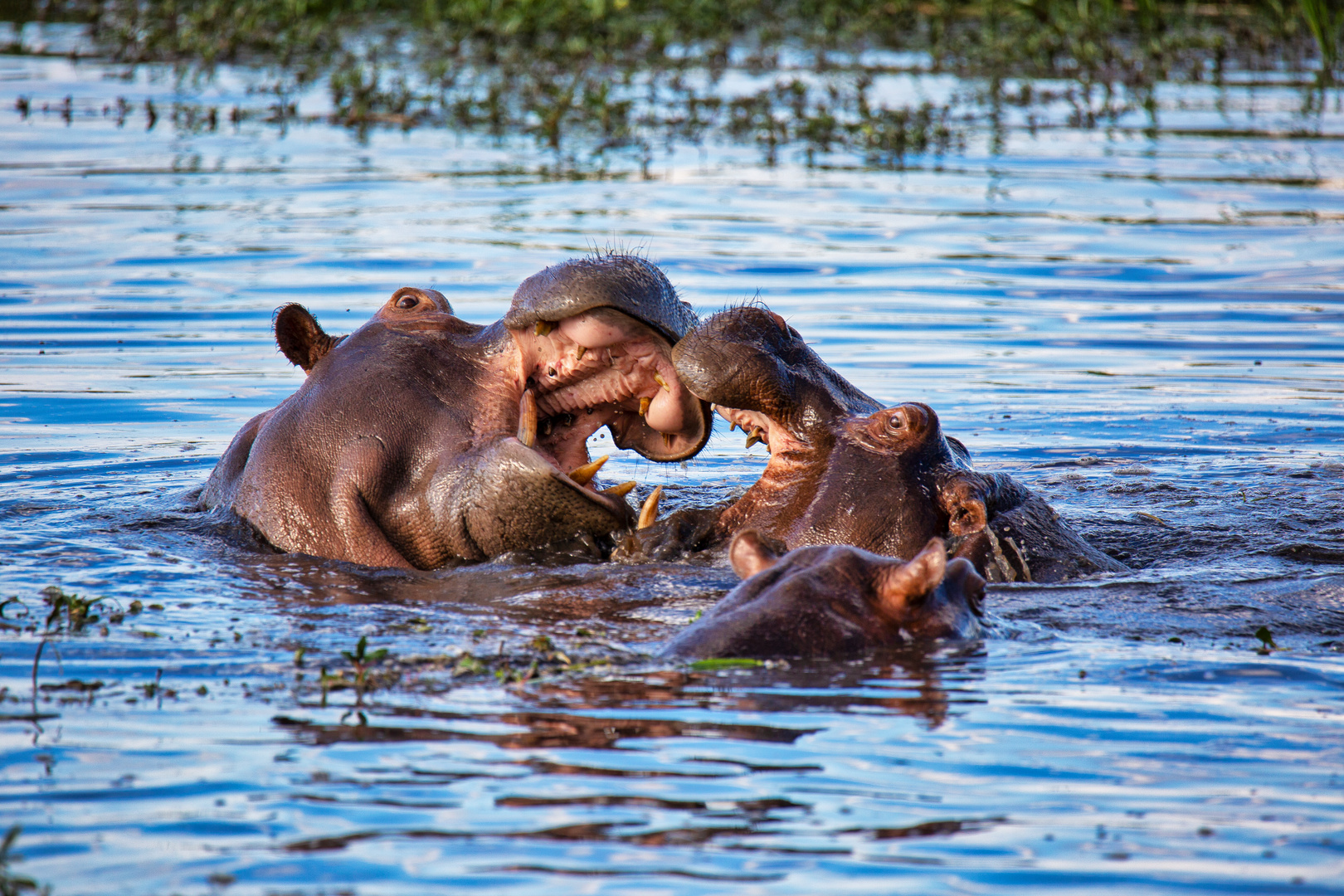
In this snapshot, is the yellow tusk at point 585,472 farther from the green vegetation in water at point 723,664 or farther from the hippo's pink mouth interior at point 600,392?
the green vegetation in water at point 723,664

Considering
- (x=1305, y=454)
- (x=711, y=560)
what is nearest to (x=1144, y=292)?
(x=1305, y=454)

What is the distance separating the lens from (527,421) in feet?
17.4

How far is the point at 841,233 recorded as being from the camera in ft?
44.9

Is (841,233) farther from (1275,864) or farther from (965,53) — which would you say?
(1275,864)

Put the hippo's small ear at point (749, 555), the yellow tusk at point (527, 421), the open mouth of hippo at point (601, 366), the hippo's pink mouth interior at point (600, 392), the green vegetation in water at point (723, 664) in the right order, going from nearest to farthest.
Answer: the green vegetation in water at point (723, 664) < the hippo's small ear at point (749, 555) < the open mouth of hippo at point (601, 366) < the hippo's pink mouth interior at point (600, 392) < the yellow tusk at point (527, 421)

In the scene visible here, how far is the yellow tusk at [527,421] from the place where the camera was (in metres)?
5.28

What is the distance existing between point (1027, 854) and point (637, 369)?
2.36 meters

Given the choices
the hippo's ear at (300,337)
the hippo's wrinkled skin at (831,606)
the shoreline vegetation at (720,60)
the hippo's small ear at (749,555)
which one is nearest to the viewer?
the hippo's wrinkled skin at (831,606)

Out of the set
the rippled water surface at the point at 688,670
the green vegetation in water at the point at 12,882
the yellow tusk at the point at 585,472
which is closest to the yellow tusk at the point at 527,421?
the yellow tusk at the point at 585,472

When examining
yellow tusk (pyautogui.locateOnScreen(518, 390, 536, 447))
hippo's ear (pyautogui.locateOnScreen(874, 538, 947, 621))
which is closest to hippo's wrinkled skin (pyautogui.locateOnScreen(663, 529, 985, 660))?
hippo's ear (pyautogui.locateOnScreen(874, 538, 947, 621))

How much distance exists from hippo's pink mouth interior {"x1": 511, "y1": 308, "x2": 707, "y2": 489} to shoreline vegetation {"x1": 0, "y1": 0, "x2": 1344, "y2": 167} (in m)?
10.3

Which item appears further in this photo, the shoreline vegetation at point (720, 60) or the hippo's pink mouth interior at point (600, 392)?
the shoreline vegetation at point (720, 60)

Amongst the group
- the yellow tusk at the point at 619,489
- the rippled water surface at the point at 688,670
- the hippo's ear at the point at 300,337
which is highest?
the hippo's ear at the point at 300,337

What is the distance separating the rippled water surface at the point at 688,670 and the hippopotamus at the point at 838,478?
0.24 m
